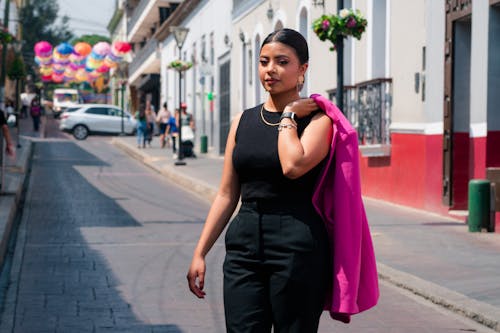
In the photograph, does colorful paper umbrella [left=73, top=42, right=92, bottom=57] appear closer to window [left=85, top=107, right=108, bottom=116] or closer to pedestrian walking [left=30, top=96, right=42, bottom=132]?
pedestrian walking [left=30, top=96, right=42, bottom=132]

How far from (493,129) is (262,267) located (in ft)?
33.2

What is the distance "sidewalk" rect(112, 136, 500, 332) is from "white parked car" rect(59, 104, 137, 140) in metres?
30.7

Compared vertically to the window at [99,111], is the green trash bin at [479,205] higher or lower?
lower

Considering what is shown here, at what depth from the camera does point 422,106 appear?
16.0m

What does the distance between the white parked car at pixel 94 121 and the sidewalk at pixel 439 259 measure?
30.7 metres

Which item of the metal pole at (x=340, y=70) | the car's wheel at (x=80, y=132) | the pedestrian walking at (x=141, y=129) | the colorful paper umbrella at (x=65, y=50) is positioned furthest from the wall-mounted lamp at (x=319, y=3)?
→ the colorful paper umbrella at (x=65, y=50)

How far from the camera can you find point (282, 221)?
3.86 m

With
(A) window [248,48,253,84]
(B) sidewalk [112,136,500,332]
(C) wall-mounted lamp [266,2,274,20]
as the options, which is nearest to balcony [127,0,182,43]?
(A) window [248,48,253,84]

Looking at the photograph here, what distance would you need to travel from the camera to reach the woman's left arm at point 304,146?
3.78 meters

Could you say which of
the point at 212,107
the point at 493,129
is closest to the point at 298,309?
the point at 493,129

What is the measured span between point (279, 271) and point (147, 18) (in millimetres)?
60357

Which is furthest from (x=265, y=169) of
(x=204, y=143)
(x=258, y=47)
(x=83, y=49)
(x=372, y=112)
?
(x=83, y=49)

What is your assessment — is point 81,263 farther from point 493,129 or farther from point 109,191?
point 109,191

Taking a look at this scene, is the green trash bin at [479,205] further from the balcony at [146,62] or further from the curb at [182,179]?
the balcony at [146,62]
